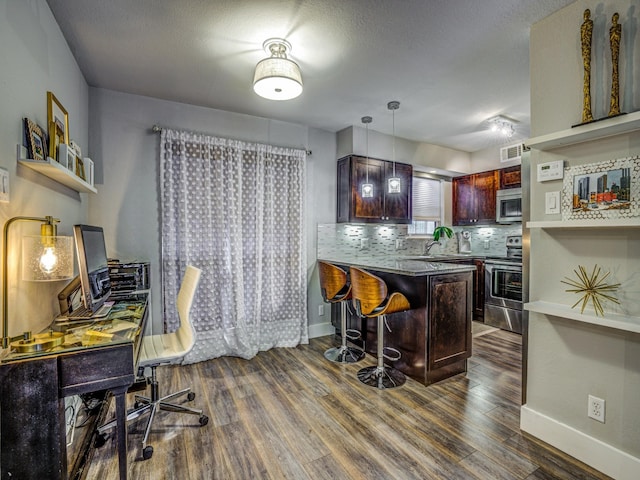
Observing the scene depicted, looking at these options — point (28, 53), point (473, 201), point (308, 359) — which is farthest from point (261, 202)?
point (473, 201)

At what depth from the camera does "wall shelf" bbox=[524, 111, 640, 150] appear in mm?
1526

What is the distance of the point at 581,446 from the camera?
5.84 feet

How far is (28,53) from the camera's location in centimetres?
162

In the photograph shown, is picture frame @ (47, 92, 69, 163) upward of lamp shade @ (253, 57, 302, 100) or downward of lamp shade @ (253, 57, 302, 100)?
downward

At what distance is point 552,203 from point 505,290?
2667mm

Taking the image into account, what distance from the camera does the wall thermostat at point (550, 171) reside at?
6.17 ft

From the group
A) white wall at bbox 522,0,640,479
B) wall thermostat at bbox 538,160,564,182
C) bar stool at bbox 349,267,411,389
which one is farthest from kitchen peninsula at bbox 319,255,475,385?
wall thermostat at bbox 538,160,564,182

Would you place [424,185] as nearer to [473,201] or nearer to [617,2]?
[473,201]

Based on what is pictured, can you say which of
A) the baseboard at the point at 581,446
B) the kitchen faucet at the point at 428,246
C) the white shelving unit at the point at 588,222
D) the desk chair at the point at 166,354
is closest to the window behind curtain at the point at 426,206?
the kitchen faucet at the point at 428,246

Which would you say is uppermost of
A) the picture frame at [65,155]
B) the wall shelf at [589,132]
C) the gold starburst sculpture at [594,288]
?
the wall shelf at [589,132]

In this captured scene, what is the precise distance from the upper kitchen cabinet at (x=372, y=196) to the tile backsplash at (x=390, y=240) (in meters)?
0.26

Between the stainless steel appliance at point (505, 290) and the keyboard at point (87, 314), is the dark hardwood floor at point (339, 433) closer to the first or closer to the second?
the keyboard at point (87, 314)

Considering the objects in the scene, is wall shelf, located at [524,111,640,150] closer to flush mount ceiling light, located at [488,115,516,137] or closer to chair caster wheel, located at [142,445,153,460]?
flush mount ceiling light, located at [488,115,516,137]

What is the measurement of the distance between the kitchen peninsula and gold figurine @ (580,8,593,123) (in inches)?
56.4
